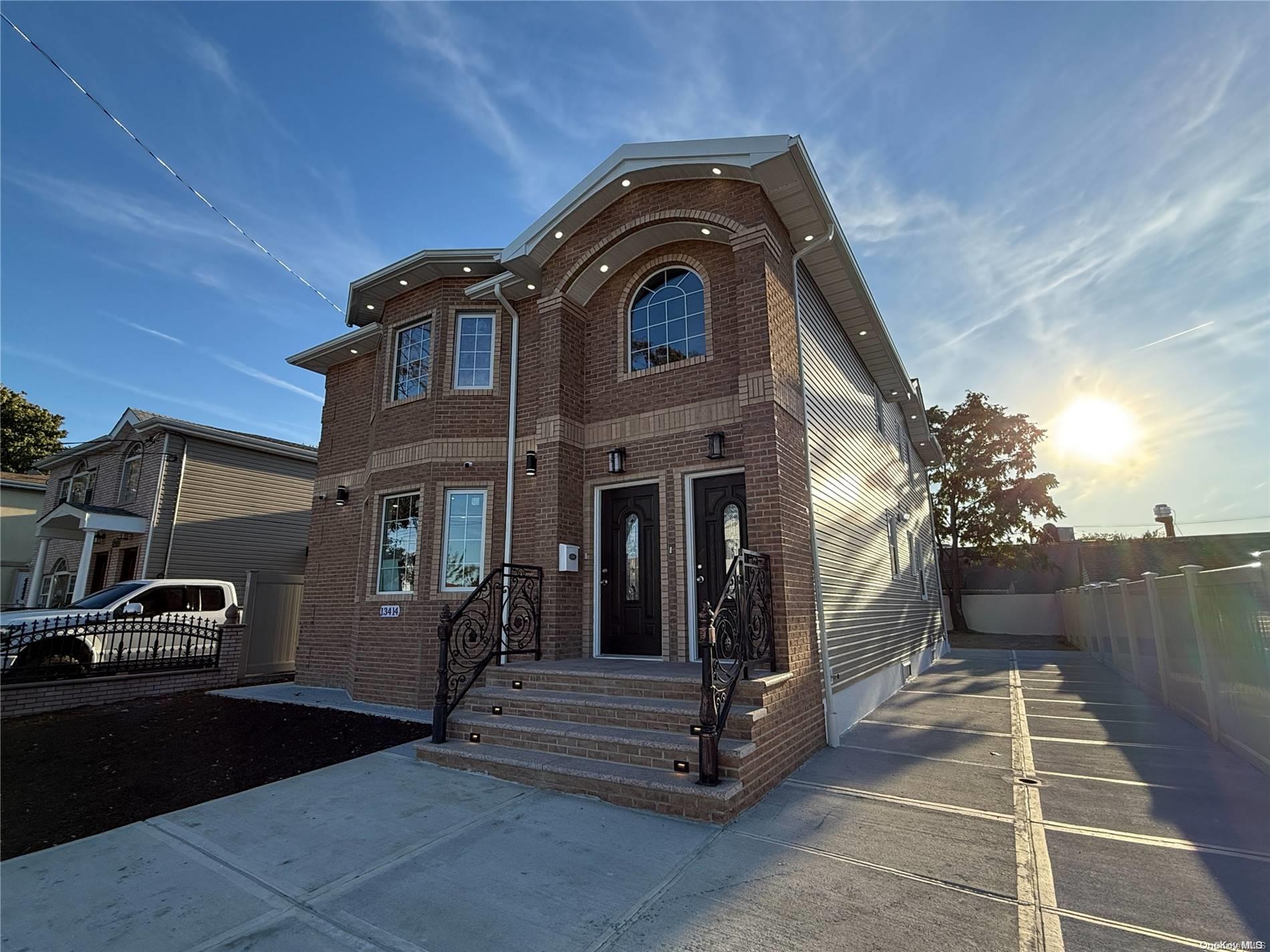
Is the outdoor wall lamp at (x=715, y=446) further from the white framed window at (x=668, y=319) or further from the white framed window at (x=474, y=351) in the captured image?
the white framed window at (x=474, y=351)

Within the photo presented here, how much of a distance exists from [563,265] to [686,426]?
2.97 metres

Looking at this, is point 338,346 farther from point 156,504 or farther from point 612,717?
point 612,717

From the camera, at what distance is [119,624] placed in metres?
9.11

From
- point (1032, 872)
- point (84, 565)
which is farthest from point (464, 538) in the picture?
point (84, 565)

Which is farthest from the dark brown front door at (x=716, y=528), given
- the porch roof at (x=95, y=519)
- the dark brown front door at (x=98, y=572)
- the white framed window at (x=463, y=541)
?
the dark brown front door at (x=98, y=572)

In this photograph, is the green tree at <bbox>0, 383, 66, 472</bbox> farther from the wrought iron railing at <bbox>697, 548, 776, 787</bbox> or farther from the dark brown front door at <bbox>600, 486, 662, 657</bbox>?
the wrought iron railing at <bbox>697, 548, 776, 787</bbox>

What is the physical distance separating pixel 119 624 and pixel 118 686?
101cm

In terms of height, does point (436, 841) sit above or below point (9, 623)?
below

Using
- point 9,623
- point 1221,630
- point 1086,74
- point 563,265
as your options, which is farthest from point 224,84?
point 1221,630

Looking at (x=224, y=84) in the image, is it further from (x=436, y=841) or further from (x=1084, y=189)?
(x=1084, y=189)

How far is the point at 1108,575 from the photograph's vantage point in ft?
84.5

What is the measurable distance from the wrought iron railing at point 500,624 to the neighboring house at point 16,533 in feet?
74.4

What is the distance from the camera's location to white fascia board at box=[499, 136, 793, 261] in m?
6.15

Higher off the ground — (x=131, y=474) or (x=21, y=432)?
(x=21, y=432)
